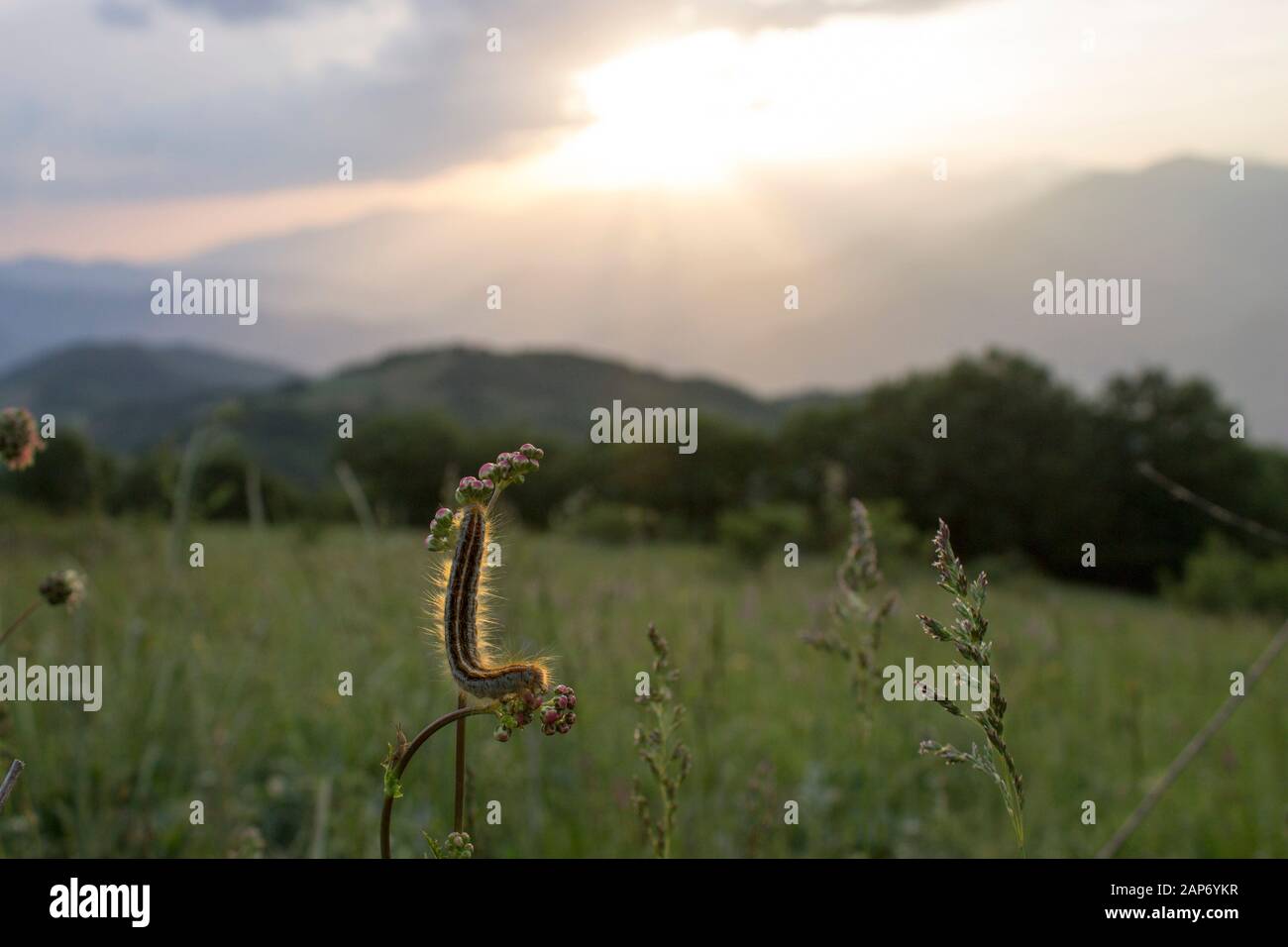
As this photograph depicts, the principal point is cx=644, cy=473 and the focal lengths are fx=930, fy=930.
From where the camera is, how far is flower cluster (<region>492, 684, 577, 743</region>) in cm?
77

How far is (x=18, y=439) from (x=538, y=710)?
105 centimetres

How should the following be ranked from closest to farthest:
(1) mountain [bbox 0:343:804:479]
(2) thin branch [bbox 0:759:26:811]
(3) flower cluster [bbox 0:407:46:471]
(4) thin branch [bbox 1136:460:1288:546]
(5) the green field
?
(2) thin branch [bbox 0:759:26:811] → (3) flower cluster [bbox 0:407:46:471] → (4) thin branch [bbox 1136:460:1288:546] → (5) the green field → (1) mountain [bbox 0:343:804:479]

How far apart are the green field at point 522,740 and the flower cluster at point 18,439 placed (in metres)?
0.88

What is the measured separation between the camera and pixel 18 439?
1380mm

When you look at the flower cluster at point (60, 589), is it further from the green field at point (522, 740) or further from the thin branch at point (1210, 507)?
the thin branch at point (1210, 507)

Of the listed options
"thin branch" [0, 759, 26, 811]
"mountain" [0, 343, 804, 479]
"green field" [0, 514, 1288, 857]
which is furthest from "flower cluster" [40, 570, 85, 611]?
"mountain" [0, 343, 804, 479]

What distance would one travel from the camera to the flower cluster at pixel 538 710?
774 mm

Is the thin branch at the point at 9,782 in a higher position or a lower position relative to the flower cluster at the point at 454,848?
higher

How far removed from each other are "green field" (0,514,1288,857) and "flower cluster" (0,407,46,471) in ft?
2.89

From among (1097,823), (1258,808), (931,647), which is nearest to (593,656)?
(931,647)

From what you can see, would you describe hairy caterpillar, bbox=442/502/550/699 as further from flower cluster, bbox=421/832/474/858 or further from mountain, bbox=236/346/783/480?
mountain, bbox=236/346/783/480

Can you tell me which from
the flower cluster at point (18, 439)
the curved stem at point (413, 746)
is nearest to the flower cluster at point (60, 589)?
the flower cluster at point (18, 439)

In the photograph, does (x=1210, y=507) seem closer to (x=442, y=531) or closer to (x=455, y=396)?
(x=442, y=531)
